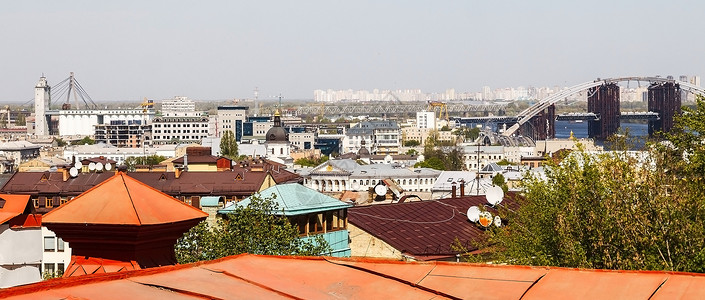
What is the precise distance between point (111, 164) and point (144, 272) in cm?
5272

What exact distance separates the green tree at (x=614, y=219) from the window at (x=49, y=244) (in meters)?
8.59

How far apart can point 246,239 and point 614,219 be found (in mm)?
4909

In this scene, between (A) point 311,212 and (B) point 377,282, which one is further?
(A) point 311,212

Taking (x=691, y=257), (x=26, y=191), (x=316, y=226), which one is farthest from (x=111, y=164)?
(x=691, y=257)

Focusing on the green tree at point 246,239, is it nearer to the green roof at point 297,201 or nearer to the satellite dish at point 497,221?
the green roof at point 297,201

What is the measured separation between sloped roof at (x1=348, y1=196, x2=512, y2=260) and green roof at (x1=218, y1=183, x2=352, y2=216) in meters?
2.56

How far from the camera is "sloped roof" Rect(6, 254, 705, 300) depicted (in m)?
4.16

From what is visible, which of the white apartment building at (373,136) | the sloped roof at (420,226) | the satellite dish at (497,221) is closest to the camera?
the sloped roof at (420,226)

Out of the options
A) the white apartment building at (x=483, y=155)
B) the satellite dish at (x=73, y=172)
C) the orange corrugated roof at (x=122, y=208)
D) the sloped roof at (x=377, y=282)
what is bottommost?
the white apartment building at (x=483, y=155)

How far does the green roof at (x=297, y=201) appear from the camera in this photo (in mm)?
18266

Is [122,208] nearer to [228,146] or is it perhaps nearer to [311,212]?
[311,212]

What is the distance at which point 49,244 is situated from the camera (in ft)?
77.8

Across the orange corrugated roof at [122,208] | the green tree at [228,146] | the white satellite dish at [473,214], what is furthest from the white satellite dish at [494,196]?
the green tree at [228,146]

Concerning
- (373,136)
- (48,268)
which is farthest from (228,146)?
(373,136)
